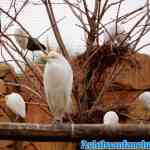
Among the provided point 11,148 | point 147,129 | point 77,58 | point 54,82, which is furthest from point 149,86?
point 147,129

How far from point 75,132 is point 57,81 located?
713 millimetres

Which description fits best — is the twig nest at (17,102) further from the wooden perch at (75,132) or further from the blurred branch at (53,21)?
the wooden perch at (75,132)

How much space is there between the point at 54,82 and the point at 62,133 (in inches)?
27.7

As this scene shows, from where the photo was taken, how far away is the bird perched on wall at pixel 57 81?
192 cm

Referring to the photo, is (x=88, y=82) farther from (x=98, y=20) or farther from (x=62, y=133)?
(x=62, y=133)

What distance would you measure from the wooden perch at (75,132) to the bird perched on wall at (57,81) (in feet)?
1.86

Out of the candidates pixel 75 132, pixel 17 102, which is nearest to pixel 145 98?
pixel 17 102

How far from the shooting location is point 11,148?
5246mm

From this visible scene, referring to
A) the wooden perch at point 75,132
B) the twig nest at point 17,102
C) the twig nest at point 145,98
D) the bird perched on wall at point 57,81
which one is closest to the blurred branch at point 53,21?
the twig nest at point 17,102

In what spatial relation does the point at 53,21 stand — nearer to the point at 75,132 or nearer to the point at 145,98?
the point at 145,98

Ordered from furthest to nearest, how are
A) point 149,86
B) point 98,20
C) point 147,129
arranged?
point 149,86 < point 98,20 < point 147,129

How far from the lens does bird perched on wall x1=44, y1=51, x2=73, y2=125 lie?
1919 mm

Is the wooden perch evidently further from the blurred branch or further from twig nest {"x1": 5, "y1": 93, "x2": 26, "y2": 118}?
twig nest {"x1": 5, "y1": 93, "x2": 26, "y2": 118}

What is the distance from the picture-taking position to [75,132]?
1.27 metres
